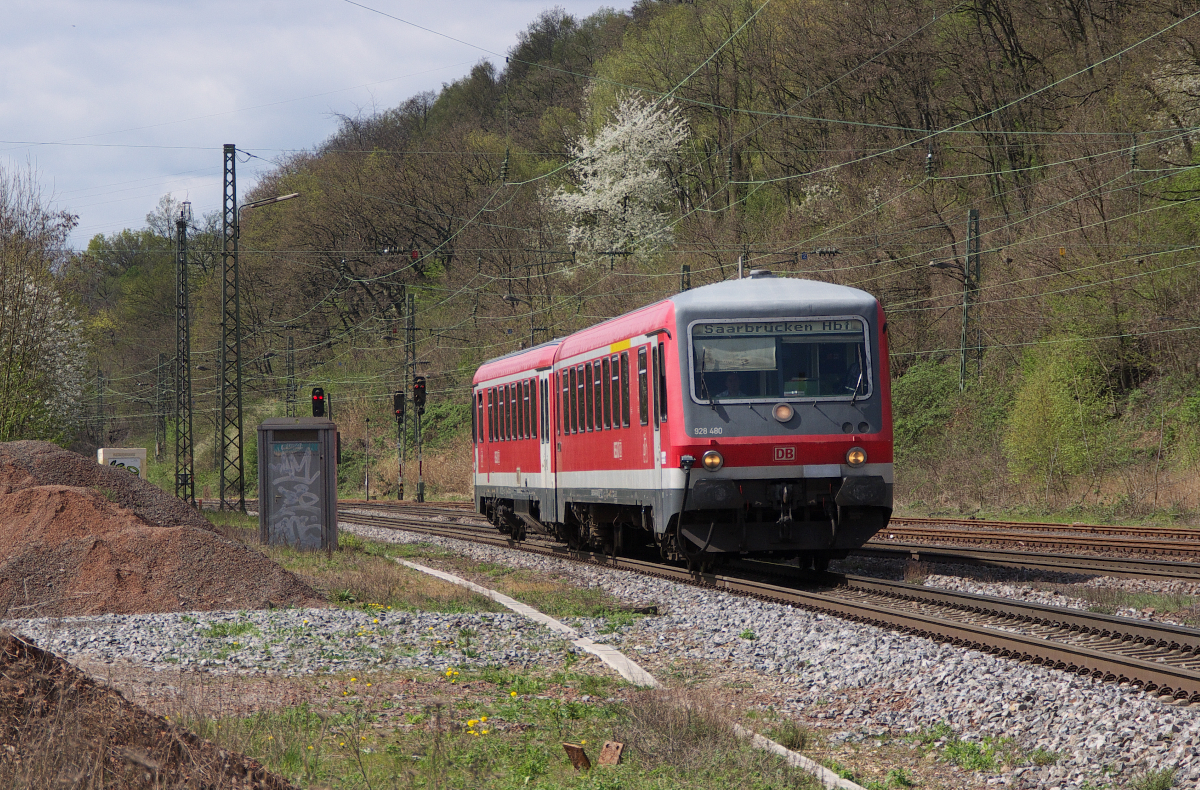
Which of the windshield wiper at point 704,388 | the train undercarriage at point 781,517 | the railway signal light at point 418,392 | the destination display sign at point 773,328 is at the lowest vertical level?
the train undercarriage at point 781,517

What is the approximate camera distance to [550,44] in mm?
83250

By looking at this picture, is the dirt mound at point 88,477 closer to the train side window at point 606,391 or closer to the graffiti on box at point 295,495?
the graffiti on box at point 295,495

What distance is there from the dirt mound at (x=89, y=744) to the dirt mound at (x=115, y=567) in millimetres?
6507

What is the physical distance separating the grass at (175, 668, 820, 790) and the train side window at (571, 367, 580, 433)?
10.0 meters

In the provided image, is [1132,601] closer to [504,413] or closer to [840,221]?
[504,413]

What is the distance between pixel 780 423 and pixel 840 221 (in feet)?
99.3

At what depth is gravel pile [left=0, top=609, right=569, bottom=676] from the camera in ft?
32.7

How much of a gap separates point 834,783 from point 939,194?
36.9 meters

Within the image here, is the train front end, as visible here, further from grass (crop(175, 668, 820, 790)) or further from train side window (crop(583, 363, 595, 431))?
grass (crop(175, 668, 820, 790))

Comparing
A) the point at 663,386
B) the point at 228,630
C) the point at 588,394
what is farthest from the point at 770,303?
the point at 228,630

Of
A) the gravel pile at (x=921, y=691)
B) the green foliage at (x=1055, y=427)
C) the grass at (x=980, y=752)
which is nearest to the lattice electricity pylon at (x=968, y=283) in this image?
the green foliage at (x=1055, y=427)

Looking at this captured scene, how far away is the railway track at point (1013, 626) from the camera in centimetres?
853

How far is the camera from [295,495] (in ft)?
71.7

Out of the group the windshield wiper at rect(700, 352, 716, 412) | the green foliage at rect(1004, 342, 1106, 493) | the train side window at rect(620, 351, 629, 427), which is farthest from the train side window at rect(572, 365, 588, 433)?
the green foliage at rect(1004, 342, 1106, 493)
